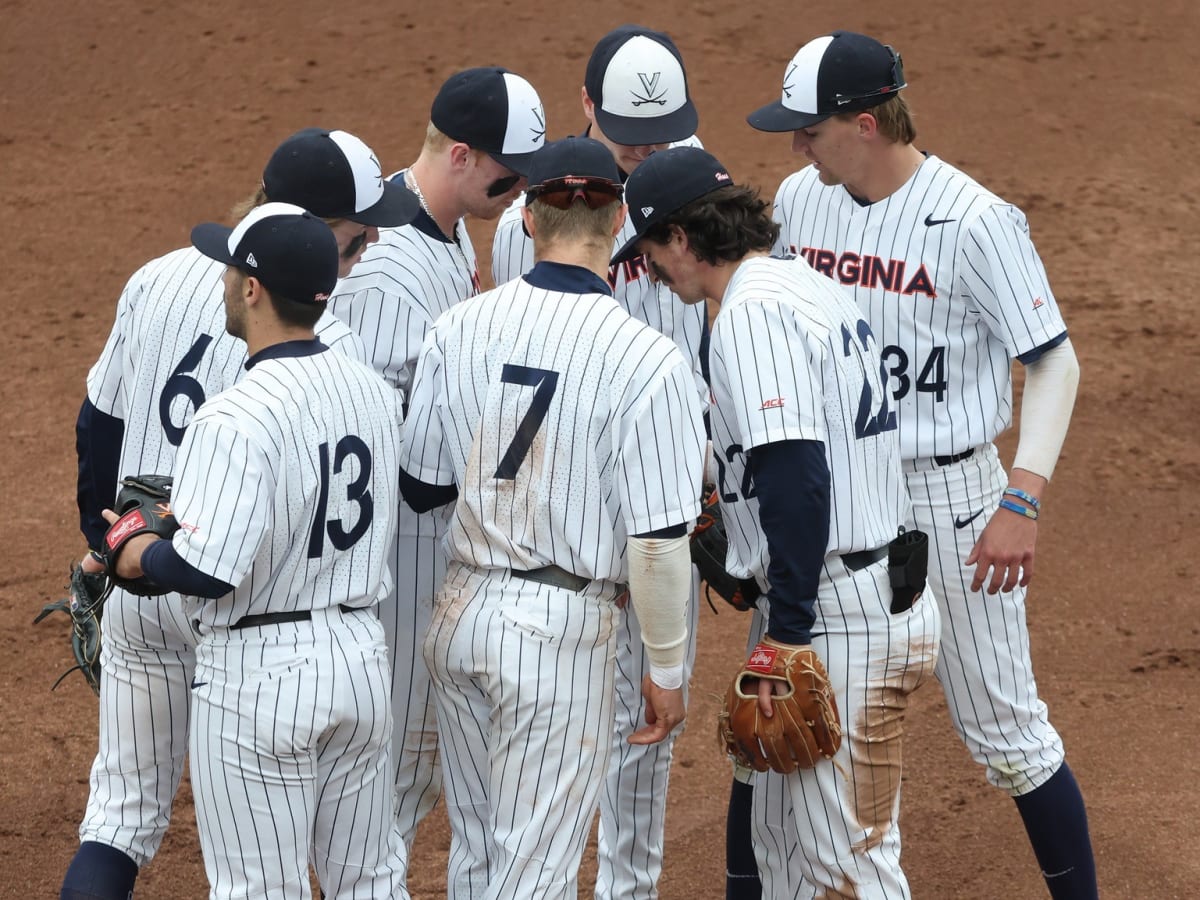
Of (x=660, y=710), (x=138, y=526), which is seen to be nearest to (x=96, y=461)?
(x=138, y=526)

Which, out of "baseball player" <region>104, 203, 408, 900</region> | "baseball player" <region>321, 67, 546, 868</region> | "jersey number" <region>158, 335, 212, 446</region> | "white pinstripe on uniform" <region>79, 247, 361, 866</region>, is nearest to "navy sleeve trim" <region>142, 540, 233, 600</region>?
"baseball player" <region>104, 203, 408, 900</region>

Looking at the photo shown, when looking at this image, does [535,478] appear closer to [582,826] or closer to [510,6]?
[582,826]

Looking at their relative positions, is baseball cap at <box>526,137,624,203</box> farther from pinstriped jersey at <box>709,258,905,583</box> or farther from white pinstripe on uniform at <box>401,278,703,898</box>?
pinstriped jersey at <box>709,258,905,583</box>

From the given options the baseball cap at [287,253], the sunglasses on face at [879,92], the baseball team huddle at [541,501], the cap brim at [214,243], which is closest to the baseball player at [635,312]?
the baseball team huddle at [541,501]

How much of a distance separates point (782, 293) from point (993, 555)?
81cm

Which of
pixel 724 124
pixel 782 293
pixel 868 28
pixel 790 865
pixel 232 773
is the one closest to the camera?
pixel 232 773

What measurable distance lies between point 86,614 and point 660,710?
1.32 m

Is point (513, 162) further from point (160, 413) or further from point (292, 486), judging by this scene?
point (292, 486)

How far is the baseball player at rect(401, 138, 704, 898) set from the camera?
275cm

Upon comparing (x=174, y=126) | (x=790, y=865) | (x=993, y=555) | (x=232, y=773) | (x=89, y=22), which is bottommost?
(x=790, y=865)

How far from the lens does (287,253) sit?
8.60 feet

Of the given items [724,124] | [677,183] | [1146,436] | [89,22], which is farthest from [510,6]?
[677,183]

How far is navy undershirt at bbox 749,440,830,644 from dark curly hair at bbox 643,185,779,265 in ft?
1.36

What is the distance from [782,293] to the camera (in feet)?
9.40
